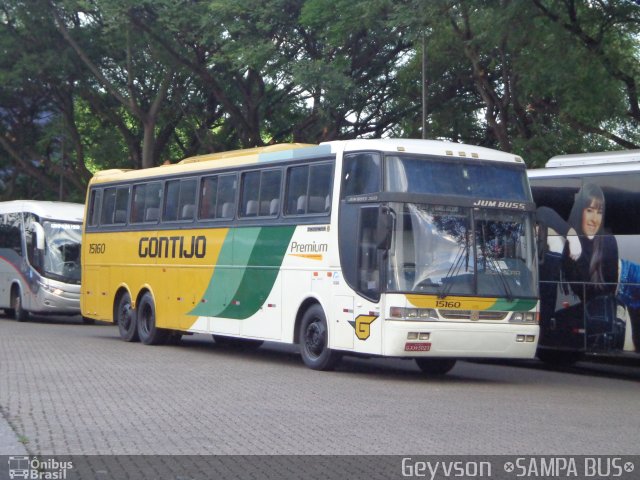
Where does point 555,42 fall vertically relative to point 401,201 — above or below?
above

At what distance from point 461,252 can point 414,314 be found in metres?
1.16

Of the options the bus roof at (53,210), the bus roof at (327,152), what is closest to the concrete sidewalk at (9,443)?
the bus roof at (327,152)

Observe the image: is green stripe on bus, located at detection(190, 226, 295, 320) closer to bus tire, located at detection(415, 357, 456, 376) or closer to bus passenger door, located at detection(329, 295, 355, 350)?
bus passenger door, located at detection(329, 295, 355, 350)

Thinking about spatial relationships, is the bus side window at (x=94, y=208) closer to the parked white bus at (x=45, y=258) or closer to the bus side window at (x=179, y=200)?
the bus side window at (x=179, y=200)

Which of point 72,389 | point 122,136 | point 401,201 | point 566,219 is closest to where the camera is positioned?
point 72,389

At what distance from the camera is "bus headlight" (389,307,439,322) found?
15766mm

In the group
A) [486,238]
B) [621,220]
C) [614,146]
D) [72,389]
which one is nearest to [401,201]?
[486,238]

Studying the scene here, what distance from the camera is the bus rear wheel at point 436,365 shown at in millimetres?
17984

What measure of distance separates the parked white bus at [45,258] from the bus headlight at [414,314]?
18195 mm

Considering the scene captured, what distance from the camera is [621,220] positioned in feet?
58.8

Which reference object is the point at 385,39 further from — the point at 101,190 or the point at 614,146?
the point at 101,190

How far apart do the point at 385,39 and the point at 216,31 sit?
4286mm

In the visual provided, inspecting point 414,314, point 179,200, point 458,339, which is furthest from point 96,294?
point 458,339

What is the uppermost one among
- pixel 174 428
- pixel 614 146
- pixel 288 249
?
pixel 614 146
